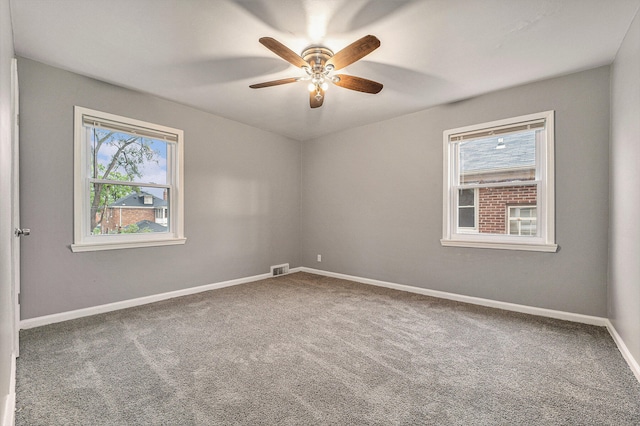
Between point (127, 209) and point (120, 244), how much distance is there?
424 mm

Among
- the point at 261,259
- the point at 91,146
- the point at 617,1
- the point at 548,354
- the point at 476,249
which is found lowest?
the point at 548,354

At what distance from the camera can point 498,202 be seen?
336 cm

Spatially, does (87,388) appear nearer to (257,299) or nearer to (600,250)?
(257,299)

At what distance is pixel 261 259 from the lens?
15.3ft

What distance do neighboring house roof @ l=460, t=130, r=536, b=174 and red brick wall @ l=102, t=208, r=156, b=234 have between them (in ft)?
12.8

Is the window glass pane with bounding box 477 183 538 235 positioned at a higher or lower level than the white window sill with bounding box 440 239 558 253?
higher

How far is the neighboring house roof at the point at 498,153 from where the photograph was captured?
3.17 meters

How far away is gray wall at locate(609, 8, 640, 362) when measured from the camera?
2.01 m

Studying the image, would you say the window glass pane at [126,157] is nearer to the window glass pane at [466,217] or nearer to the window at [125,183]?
the window at [125,183]

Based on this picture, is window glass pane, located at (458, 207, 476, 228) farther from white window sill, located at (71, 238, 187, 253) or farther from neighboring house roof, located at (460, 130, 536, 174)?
white window sill, located at (71, 238, 187, 253)

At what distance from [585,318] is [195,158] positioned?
15.3ft

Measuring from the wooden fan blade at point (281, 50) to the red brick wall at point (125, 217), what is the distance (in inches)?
99.6

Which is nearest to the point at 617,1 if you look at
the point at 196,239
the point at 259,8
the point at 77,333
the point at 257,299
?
the point at 259,8

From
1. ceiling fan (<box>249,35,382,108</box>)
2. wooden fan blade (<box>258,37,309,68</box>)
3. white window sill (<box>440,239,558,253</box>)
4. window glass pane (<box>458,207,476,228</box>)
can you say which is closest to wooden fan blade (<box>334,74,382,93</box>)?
ceiling fan (<box>249,35,382,108</box>)
